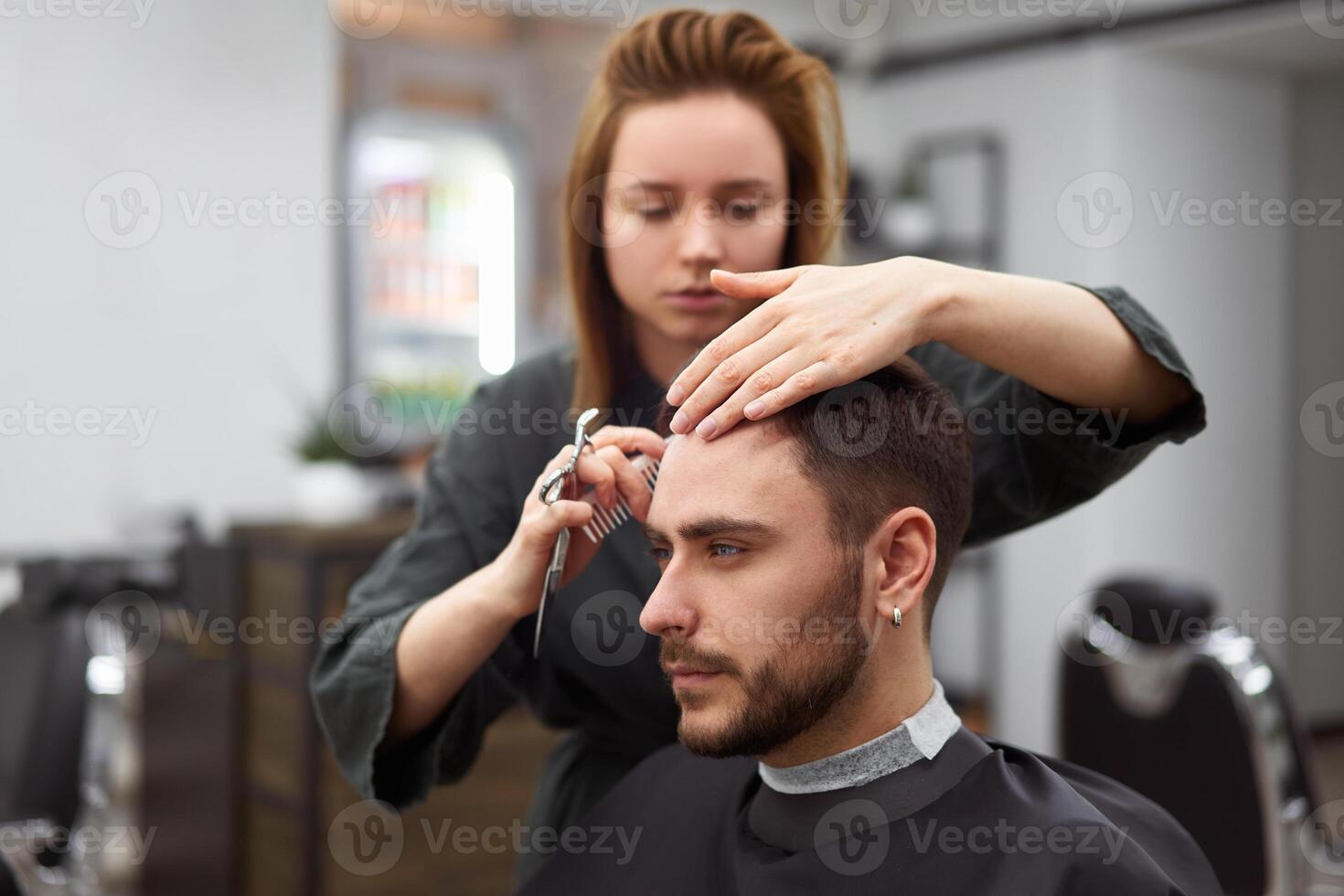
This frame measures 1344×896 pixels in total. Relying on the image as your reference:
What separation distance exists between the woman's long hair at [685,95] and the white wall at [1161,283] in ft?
13.3

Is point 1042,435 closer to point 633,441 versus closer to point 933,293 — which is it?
point 933,293

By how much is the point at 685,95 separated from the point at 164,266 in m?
3.60

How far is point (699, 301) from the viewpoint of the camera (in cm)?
144

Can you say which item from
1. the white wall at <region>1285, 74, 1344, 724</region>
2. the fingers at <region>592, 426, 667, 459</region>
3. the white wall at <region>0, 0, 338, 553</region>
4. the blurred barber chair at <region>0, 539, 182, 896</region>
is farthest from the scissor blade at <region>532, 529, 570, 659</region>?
the white wall at <region>1285, 74, 1344, 724</region>

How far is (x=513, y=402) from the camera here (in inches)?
62.1

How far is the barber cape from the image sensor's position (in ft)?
3.79

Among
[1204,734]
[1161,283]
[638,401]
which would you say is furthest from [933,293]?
[1161,283]

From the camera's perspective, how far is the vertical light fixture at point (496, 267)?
212 inches

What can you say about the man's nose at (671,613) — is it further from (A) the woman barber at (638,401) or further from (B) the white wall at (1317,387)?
(B) the white wall at (1317,387)

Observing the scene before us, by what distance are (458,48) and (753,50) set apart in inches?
162

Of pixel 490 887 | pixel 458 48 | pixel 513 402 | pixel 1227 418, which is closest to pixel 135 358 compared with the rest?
pixel 458 48

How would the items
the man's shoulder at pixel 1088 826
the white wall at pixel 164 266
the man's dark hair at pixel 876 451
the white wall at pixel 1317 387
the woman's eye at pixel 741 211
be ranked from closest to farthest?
the man's shoulder at pixel 1088 826
the man's dark hair at pixel 876 451
the woman's eye at pixel 741 211
the white wall at pixel 164 266
the white wall at pixel 1317 387

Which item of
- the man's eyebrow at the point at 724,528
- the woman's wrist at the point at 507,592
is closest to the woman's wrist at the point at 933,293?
the man's eyebrow at the point at 724,528

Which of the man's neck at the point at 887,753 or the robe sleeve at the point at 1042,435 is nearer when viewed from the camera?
the man's neck at the point at 887,753
